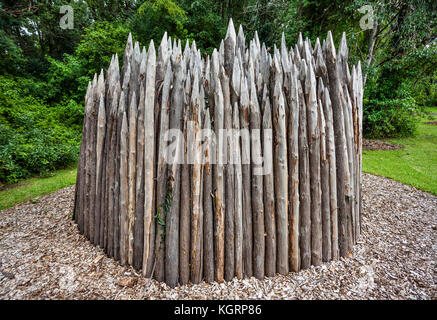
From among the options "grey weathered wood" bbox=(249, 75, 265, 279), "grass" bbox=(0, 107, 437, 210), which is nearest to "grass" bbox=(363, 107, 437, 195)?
"grass" bbox=(0, 107, 437, 210)

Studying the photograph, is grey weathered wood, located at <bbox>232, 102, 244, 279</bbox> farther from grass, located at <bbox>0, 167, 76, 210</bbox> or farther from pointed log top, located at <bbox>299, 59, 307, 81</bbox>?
grass, located at <bbox>0, 167, 76, 210</bbox>

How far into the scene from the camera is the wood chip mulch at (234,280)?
7.68 feet

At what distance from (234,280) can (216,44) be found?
13507 mm

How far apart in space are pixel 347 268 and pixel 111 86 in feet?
12.6

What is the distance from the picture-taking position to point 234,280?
8.14ft

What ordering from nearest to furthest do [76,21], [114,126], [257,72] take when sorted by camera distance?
[257,72] → [114,126] → [76,21]

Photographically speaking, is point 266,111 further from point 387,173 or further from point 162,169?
point 387,173

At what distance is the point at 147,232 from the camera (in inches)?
97.3

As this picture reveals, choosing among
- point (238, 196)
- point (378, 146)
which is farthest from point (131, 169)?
point (378, 146)

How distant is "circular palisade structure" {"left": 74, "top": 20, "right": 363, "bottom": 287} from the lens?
2400 mm

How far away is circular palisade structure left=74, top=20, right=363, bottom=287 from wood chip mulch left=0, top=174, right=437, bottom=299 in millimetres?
150

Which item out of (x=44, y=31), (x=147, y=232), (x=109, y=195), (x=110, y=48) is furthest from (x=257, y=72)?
(x=44, y=31)
